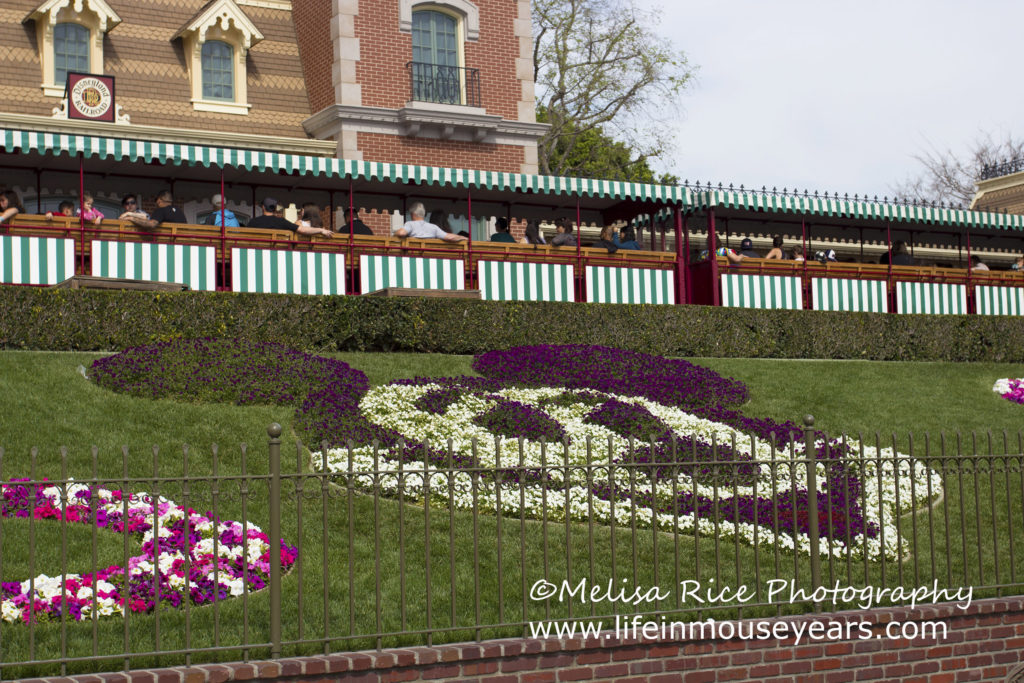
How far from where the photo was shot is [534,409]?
14.8m

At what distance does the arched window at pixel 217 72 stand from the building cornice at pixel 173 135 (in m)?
1.80

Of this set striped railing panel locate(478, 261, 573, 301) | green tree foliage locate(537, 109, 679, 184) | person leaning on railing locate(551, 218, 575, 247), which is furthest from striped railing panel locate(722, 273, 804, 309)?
green tree foliage locate(537, 109, 679, 184)

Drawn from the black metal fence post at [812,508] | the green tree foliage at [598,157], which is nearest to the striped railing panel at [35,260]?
the black metal fence post at [812,508]

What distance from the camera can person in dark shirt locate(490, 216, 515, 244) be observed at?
2161 centimetres

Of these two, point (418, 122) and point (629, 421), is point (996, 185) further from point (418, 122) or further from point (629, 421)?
point (629, 421)

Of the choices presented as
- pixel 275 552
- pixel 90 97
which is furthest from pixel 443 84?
pixel 275 552

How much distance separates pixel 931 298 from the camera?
24.2 meters

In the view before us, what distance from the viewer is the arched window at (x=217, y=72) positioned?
28.1 meters

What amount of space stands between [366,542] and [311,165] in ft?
34.5

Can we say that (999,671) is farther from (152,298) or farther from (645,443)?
(152,298)

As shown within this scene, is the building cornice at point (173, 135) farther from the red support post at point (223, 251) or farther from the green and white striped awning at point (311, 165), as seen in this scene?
the red support post at point (223, 251)

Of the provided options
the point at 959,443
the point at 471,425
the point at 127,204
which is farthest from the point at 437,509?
the point at 127,204

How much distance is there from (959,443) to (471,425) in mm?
6096

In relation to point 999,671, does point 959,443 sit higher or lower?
higher
